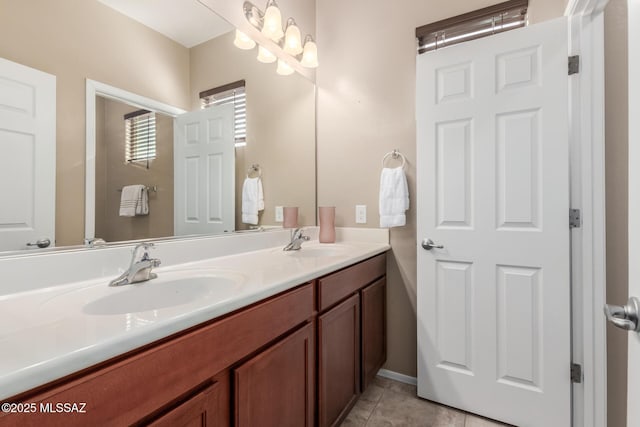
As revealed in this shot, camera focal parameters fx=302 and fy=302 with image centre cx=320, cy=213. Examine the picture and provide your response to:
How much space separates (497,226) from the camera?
1.56 m

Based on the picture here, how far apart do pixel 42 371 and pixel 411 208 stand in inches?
69.2

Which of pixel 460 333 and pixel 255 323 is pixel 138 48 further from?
pixel 460 333

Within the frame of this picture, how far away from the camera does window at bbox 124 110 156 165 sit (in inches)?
46.3

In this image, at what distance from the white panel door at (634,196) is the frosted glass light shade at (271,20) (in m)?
1.66

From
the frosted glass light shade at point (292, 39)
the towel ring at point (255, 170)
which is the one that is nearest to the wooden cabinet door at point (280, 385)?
the towel ring at point (255, 170)

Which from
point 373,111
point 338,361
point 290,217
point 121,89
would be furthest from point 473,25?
point 338,361

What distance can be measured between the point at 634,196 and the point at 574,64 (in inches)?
46.4

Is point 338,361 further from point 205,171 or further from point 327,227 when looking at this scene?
point 205,171

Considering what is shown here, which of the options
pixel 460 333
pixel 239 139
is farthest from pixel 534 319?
pixel 239 139

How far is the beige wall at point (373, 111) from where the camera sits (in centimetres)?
190

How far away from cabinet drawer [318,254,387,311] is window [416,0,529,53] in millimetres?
1376

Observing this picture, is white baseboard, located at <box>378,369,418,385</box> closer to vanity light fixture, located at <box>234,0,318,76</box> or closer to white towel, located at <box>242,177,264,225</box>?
white towel, located at <box>242,177,264,225</box>

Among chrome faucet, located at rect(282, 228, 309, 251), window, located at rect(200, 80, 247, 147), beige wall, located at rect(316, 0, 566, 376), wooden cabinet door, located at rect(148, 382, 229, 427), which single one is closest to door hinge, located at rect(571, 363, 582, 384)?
beige wall, located at rect(316, 0, 566, 376)

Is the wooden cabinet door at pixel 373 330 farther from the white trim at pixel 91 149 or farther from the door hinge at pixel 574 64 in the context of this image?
the door hinge at pixel 574 64
